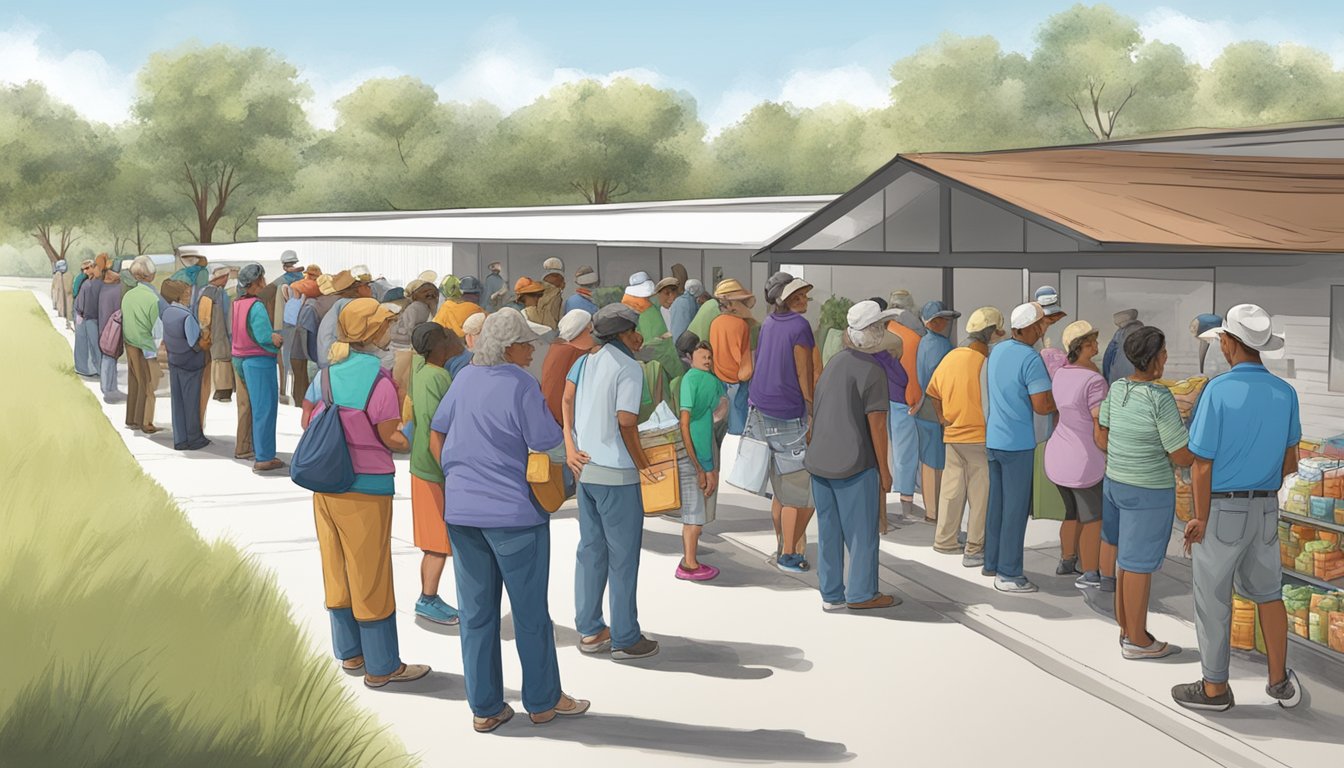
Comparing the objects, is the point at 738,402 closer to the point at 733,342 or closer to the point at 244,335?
the point at 733,342

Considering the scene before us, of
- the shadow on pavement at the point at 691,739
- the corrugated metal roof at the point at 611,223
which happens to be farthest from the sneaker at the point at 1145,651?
the corrugated metal roof at the point at 611,223

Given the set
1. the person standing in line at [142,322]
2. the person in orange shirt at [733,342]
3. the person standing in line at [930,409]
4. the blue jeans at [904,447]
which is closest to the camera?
the person standing in line at [930,409]

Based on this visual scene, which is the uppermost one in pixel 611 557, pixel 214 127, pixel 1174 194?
pixel 214 127

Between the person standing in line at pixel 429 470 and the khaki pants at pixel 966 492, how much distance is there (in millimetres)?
3315

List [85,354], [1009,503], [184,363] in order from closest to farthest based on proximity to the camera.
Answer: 1. [1009,503]
2. [184,363]
3. [85,354]

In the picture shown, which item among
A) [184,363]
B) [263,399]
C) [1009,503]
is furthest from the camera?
[184,363]

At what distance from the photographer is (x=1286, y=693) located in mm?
5848

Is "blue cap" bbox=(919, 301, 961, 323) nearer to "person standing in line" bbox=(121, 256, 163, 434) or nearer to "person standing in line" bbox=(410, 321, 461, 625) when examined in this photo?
"person standing in line" bbox=(410, 321, 461, 625)

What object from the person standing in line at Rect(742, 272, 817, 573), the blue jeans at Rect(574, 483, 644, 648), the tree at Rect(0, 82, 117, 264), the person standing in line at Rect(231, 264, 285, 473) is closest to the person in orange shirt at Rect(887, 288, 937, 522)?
the person standing in line at Rect(742, 272, 817, 573)

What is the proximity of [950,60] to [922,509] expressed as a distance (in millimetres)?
104756

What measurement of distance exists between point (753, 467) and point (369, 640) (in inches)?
111

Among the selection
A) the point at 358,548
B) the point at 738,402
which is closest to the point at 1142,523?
the point at 358,548

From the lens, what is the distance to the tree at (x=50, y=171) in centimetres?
8025

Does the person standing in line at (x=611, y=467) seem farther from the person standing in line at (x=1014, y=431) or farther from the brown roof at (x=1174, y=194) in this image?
the brown roof at (x=1174, y=194)
